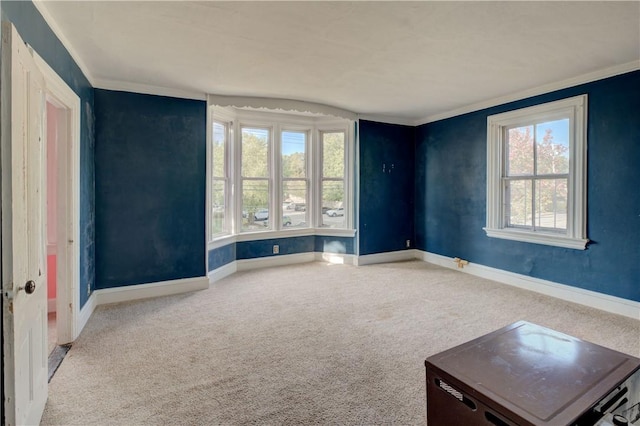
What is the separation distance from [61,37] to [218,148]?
2.39 metres

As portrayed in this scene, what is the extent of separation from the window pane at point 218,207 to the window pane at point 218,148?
16 centimetres

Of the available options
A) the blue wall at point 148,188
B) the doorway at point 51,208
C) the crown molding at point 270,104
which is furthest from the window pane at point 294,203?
the doorway at point 51,208

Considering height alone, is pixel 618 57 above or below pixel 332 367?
above

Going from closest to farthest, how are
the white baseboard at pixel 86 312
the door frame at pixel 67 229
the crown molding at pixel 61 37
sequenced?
the crown molding at pixel 61 37, the door frame at pixel 67 229, the white baseboard at pixel 86 312

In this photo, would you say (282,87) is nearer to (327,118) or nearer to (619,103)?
(327,118)

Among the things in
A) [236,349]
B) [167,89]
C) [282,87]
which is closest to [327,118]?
[282,87]

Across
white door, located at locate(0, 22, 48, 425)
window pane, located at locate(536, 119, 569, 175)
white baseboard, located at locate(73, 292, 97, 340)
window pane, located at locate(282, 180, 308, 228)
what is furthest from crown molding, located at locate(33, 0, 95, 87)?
window pane, located at locate(536, 119, 569, 175)

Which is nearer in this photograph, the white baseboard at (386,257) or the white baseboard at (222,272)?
the white baseboard at (222,272)

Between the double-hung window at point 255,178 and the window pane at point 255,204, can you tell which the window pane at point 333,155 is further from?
the window pane at point 255,204

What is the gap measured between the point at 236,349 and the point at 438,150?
4.57 meters

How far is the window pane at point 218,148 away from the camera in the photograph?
4745mm

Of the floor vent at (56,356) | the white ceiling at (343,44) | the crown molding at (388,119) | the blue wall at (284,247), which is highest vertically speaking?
the crown molding at (388,119)

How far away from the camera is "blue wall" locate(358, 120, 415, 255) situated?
555cm

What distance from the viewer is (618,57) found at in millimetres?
3068
